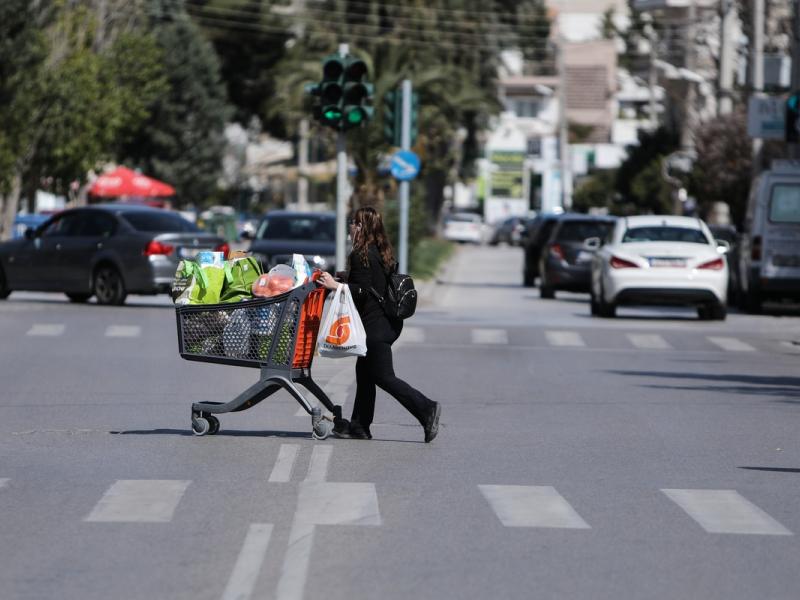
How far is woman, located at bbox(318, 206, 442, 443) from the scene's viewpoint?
13.3 meters

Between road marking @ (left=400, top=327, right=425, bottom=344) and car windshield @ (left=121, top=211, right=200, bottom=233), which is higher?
car windshield @ (left=121, top=211, right=200, bottom=233)

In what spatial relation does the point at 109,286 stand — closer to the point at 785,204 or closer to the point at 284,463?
the point at 785,204

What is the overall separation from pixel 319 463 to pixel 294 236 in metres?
22.5

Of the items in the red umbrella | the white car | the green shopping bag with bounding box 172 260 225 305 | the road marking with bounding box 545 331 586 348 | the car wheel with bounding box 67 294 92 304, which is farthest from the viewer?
the red umbrella

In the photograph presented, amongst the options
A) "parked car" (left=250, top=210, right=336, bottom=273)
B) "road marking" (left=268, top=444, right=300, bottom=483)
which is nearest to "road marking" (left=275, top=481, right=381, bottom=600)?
"road marking" (left=268, top=444, right=300, bottom=483)

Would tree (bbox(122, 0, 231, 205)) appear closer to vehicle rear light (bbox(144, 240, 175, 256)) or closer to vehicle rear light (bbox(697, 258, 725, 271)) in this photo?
vehicle rear light (bbox(144, 240, 175, 256))

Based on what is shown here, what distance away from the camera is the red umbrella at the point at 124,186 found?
65169 mm

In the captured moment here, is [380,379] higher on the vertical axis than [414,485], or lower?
higher

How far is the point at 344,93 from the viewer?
25656mm

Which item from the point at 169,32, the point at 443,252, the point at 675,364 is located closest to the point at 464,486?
the point at 675,364

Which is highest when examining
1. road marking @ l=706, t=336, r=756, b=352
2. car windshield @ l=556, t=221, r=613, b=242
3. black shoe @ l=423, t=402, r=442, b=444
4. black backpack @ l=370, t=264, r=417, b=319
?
black backpack @ l=370, t=264, r=417, b=319

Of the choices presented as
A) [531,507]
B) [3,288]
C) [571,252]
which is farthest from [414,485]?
[571,252]

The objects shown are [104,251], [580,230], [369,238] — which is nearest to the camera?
[369,238]

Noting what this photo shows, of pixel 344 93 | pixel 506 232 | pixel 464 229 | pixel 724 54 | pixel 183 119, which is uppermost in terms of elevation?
pixel 724 54
